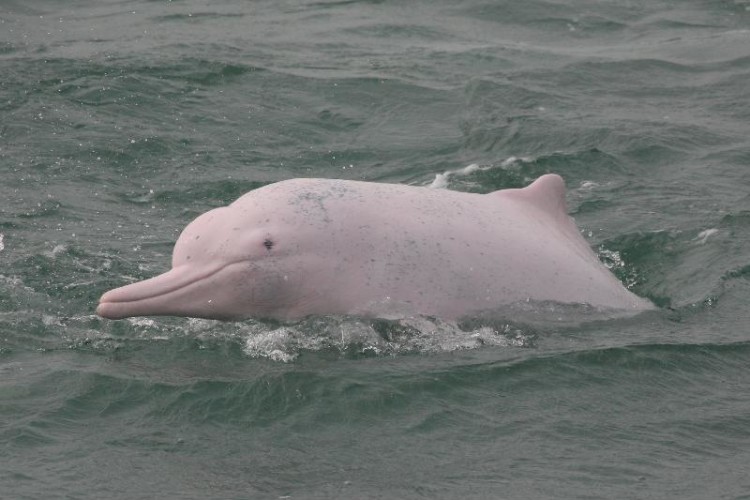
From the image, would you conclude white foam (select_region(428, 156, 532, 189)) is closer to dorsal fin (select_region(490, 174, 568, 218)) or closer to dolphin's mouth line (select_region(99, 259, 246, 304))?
dorsal fin (select_region(490, 174, 568, 218))

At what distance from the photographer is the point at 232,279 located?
10711mm

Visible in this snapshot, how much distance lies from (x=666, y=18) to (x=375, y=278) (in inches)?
685

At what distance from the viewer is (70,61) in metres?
21.5

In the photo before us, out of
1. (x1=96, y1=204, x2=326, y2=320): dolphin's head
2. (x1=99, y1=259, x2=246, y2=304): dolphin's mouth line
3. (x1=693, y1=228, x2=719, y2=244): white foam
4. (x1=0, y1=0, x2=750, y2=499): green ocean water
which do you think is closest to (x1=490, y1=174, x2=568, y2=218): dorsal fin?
(x1=0, y1=0, x2=750, y2=499): green ocean water

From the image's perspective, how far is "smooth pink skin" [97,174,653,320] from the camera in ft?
35.1

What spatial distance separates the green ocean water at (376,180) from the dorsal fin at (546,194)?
1.31 m

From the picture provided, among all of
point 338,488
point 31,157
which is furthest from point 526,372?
point 31,157

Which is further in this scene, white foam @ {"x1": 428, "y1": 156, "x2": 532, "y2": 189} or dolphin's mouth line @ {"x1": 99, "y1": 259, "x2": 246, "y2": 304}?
white foam @ {"x1": 428, "y1": 156, "x2": 532, "y2": 189}

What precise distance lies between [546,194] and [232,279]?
10.8 feet

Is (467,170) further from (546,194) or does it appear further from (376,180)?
(546,194)

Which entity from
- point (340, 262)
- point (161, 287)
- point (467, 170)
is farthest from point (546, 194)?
point (467, 170)

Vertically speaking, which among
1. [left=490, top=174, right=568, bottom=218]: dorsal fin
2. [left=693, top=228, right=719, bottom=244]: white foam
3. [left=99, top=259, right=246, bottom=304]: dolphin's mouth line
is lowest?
[left=693, top=228, right=719, bottom=244]: white foam

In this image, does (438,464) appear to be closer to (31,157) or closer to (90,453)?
(90,453)

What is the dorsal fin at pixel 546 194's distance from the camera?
1241cm
